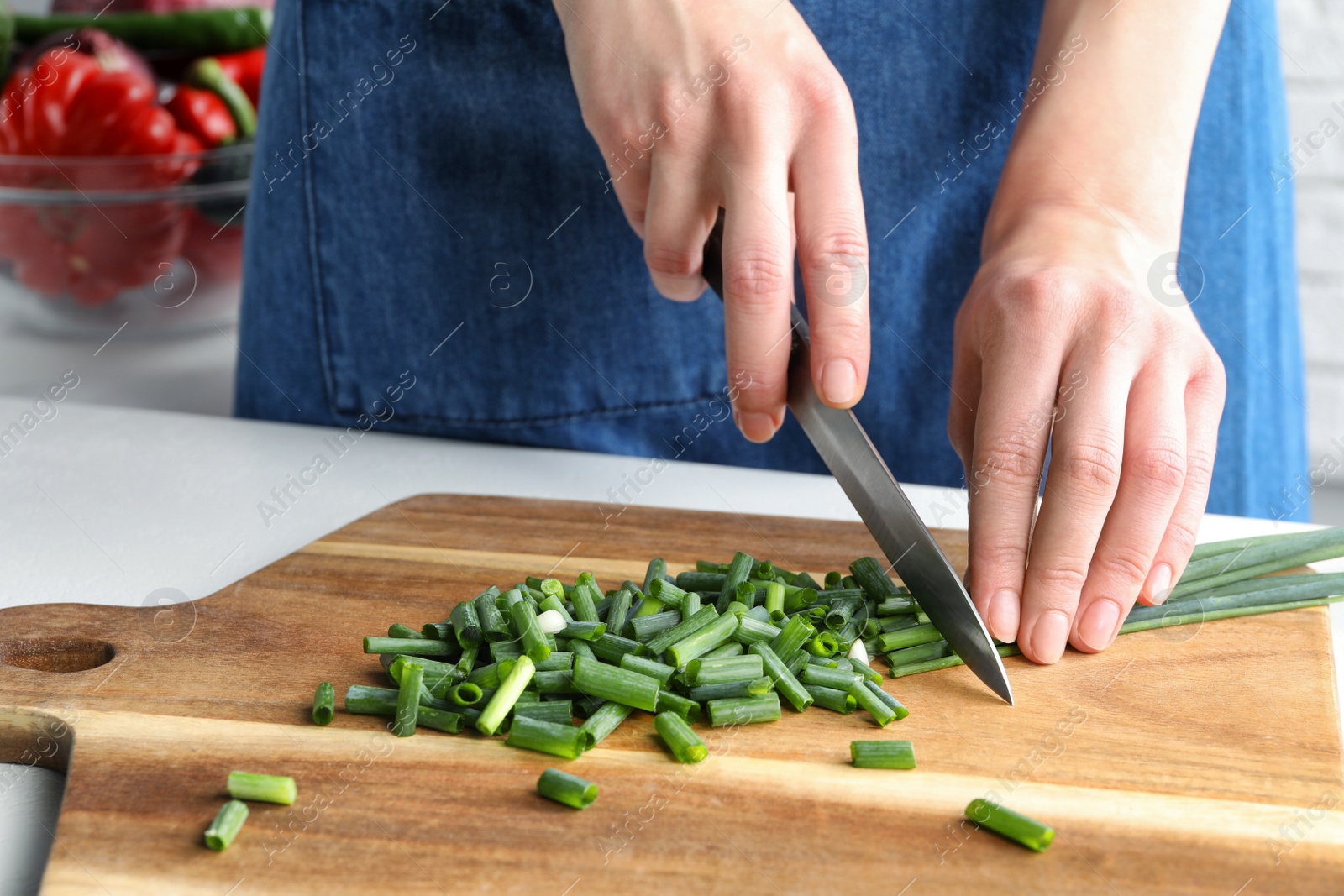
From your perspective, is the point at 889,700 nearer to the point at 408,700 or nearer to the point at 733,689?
the point at 733,689

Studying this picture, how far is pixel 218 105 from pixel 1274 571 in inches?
71.8

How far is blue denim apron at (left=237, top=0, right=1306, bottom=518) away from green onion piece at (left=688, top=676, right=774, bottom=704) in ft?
2.04

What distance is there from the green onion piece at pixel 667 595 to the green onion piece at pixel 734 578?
0.05 meters

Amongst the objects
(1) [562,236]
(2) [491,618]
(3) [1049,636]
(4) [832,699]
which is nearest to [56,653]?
(2) [491,618]

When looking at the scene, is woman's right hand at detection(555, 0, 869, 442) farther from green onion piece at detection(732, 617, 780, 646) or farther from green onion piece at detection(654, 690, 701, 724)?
green onion piece at detection(654, 690, 701, 724)

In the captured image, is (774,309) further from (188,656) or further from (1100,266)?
(188,656)

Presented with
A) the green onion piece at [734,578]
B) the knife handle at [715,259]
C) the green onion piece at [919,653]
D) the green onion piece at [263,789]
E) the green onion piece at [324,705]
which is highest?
the knife handle at [715,259]

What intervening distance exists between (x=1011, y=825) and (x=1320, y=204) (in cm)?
284

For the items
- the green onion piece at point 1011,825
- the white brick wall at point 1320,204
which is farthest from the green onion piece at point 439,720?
the white brick wall at point 1320,204

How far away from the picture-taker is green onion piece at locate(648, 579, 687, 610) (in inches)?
45.7

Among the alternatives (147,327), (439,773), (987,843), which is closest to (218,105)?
(147,327)

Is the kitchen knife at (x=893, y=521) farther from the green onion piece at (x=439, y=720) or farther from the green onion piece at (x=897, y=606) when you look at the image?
the green onion piece at (x=439, y=720)

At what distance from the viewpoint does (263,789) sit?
891mm

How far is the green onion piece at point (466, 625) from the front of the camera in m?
1.10
